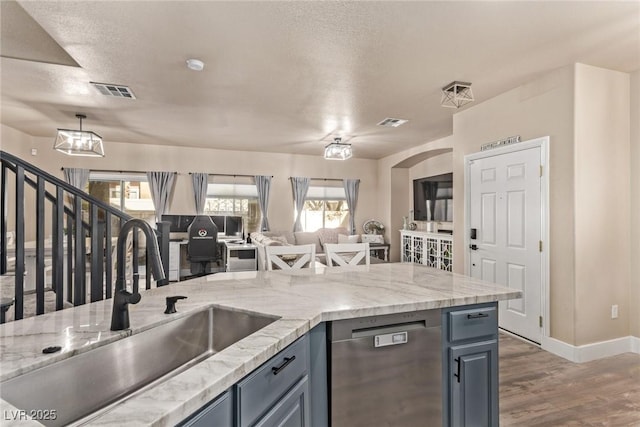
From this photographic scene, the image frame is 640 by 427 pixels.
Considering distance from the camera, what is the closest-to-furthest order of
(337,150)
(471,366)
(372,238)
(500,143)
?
(471,366), (500,143), (337,150), (372,238)

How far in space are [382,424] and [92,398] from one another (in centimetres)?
114

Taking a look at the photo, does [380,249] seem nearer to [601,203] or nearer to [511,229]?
[511,229]

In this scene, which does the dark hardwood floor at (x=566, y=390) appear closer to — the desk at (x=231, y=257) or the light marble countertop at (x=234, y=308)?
the light marble countertop at (x=234, y=308)

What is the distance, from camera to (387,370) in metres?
1.45

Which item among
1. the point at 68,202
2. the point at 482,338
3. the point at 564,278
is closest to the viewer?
the point at 482,338

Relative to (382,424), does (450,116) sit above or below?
above

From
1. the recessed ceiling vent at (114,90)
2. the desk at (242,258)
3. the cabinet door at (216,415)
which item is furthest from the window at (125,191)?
the cabinet door at (216,415)

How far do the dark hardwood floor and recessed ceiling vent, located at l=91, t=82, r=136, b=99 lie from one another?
441 centimetres

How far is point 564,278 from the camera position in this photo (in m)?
2.95

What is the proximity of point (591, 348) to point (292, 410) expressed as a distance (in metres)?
3.11

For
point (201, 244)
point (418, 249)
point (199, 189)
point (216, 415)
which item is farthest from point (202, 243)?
point (216, 415)

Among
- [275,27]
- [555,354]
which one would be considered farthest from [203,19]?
[555,354]

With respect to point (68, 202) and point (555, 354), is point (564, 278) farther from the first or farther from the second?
point (68, 202)

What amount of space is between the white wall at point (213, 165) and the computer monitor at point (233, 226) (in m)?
0.71
